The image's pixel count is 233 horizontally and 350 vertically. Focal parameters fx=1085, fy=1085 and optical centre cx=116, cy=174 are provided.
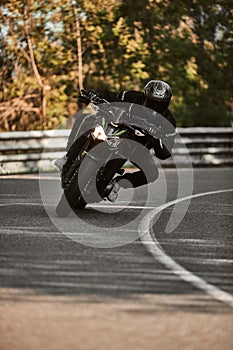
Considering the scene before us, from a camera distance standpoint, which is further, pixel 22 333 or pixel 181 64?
pixel 181 64

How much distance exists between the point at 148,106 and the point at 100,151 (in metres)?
0.78

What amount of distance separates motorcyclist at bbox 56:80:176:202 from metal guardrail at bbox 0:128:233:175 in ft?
30.4

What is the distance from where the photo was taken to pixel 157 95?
12625mm

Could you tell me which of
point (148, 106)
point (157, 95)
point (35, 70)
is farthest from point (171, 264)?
point (35, 70)

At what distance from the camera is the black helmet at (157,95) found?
12.6 meters

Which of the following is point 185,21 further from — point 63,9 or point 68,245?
point 68,245

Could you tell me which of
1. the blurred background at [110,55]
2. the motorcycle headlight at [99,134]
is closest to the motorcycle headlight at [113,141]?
the motorcycle headlight at [99,134]

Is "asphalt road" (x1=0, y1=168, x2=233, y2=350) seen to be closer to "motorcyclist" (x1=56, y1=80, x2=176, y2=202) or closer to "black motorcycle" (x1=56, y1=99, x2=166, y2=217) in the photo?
"black motorcycle" (x1=56, y1=99, x2=166, y2=217)

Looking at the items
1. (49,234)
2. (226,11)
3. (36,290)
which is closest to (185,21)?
(226,11)

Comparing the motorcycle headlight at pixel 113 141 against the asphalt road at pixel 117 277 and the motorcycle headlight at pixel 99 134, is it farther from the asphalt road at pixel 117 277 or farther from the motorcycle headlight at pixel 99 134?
the asphalt road at pixel 117 277

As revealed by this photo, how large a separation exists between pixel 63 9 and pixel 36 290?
20806mm

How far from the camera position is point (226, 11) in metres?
31.4

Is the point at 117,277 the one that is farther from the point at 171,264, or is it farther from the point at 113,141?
the point at 113,141

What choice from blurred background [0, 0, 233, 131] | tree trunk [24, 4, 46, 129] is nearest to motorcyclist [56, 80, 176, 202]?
blurred background [0, 0, 233, 131]
